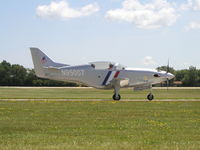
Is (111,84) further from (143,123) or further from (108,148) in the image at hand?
(108,148)

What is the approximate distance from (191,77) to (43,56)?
341 feet

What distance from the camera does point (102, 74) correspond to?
41.8m

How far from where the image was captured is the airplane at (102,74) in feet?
136

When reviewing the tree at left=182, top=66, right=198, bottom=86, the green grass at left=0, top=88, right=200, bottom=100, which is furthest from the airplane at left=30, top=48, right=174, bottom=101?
the tree at left=182, top=66, right=198, bottom=86

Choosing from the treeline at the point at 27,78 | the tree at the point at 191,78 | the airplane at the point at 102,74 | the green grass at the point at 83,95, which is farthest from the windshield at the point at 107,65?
the tree at the point at 191,78

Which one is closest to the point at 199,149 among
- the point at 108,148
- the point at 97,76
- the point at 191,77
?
the point at 108,148

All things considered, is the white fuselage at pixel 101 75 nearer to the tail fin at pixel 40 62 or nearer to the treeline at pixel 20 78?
the tail fin at pixel 40 62

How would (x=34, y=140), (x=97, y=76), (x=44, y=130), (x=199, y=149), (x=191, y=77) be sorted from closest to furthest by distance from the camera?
(x=199, y=149) → (x=34, y=140) → (x=44, y=130) → (x=97, y=76) → (x=191, y=77)

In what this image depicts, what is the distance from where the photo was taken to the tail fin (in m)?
42.6

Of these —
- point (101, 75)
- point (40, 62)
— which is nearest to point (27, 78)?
point (40, 62)

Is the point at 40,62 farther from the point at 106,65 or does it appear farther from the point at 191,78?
the point at 191,78

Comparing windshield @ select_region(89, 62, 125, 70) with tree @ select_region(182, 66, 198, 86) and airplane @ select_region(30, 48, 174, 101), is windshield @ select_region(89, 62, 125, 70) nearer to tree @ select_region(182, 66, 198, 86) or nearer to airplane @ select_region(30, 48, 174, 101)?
airplane @ select_region(30, 48, 174, 101)

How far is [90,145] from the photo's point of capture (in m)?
13.4

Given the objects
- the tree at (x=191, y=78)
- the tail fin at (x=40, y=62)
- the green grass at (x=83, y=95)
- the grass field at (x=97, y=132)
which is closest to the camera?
the grass field at (x=97, y=132)
